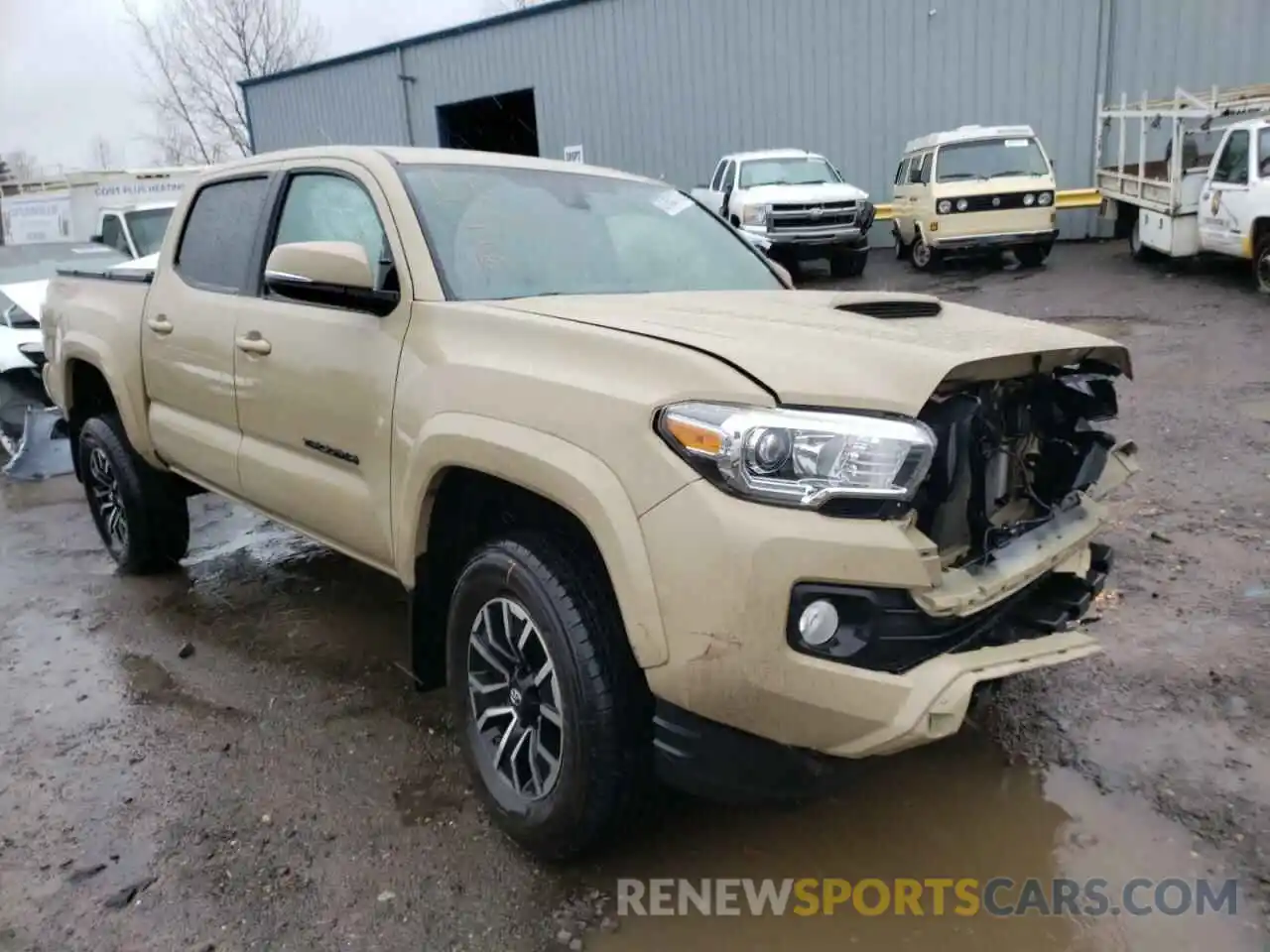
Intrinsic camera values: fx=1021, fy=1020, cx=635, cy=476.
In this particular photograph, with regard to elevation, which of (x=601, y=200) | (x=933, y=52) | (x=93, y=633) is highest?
(x=933, y=52)

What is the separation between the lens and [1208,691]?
3.53m

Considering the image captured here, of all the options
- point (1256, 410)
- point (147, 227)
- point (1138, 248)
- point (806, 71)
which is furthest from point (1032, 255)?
point (147, 227)

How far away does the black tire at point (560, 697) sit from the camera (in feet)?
7.98

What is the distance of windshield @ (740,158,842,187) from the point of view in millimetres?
15820

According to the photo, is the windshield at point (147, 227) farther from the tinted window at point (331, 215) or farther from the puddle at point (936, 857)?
the puddle at point (936, 857)

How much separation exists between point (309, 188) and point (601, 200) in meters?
1.08

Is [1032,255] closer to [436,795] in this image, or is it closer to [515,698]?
[436,795]

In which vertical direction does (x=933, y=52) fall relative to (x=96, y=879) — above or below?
above

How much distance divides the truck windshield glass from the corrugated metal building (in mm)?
16208

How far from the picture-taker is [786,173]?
1595 cm

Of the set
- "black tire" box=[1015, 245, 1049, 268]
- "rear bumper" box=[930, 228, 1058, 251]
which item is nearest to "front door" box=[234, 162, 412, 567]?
"rear bumper" box=[930, 228, 1058, 251]

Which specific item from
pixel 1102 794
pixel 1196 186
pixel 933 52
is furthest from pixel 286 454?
pixel 933 52

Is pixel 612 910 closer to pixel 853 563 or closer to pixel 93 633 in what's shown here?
pixel 853 563

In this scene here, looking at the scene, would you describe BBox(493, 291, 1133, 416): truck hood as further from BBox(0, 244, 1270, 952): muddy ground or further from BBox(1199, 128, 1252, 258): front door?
BBox(1199, 128, 1252, 258): front door
